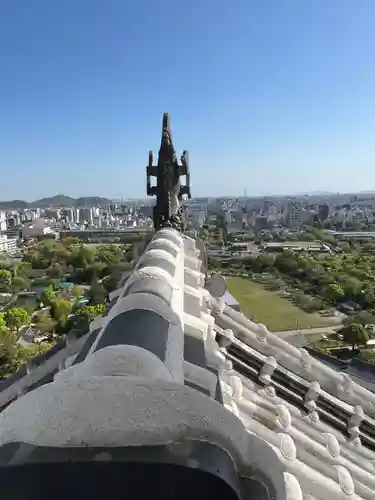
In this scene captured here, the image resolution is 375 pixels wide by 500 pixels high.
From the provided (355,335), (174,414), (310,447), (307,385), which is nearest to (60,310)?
(355,335)

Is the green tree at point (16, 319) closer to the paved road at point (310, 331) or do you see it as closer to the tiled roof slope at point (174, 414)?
the paved road at point (310, 331)

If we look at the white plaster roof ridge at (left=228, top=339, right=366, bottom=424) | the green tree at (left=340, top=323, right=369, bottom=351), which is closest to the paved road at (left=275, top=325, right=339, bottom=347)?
the green tree at (left=340, top=323, right=369, bottom=351)

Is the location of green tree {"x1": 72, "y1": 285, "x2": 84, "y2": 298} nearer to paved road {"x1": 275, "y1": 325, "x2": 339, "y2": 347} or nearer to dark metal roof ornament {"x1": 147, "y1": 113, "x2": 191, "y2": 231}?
paved road {"x1": 275, "y1": 325, "x2": 339, "y2": 347}

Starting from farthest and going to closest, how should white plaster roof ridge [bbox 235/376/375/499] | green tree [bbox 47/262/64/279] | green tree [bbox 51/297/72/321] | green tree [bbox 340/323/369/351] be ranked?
green tree [bbox 47/262/64/279]
green tree [bbox 51/297/72/321]
green tree [bbox 340/323/369/351]
white plaster roof ridge [bbox 235/376/375/499]

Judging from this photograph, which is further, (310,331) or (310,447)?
(310,331)

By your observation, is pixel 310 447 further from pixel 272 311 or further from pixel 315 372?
pixel 272 311
